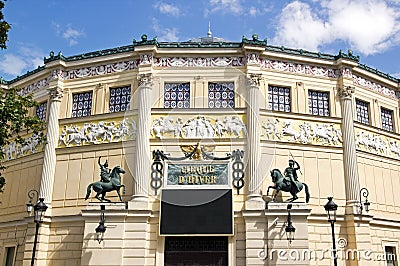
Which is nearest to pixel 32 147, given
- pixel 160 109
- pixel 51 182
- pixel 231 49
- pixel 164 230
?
pixel 51 182

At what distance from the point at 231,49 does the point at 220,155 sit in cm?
646

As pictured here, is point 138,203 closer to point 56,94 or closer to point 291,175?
point 291,175

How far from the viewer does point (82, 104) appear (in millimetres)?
27344

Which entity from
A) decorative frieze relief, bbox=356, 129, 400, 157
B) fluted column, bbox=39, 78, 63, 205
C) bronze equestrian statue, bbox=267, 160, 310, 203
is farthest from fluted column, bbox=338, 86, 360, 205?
fluted column, bbox=39, 78, 63, 205

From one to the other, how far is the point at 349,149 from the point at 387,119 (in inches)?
232

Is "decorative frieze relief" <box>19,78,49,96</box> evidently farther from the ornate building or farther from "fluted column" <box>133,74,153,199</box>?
"fluted column" <box>133,74,153,199</box>

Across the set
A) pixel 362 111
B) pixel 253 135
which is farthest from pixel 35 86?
pixel 362 111

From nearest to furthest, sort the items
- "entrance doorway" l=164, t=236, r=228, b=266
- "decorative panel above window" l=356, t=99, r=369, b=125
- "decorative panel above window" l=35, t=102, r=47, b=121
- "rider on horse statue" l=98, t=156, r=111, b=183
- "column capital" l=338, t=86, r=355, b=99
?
"entrance doorway" l=164, t=236, r=228, b=266 < "rider on horse statue" l=98, t=156, r=111, b=183 < "column capital" l=338, t=86, r=355, b=99 < "decorative panel above window" l=356, t=99, r=369, b=125 < "decorative panel above window" l=35, t=102, r=47, b=121

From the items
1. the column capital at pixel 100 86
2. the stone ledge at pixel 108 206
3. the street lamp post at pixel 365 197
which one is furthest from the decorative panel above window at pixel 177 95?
the street lamp post at pixel 365 197

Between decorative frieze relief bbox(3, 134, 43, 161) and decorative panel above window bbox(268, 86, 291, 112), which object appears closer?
decorative panel above window bbox(268, 86, 291, 112)

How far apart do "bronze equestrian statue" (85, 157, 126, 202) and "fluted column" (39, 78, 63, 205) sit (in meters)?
3.56

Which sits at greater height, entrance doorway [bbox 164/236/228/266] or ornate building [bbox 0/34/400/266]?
ornate building [bbox 0/34/400/266]

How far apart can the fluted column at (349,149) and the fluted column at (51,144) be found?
1723 centimetres

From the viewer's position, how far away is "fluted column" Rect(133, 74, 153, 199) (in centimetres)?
2375
